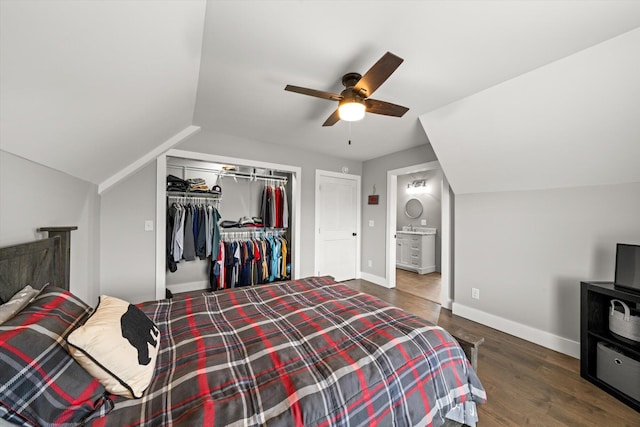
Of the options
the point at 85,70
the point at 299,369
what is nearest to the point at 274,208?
the point at 85,70

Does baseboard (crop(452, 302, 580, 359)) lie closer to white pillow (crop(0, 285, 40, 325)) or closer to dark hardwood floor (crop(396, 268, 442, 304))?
dark hardwood floor (crop(396, 268, 442, 304))

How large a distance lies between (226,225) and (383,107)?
9.58 ft

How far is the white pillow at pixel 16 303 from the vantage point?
877 millimetres

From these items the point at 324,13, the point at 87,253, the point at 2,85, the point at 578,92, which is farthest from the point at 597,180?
the point at 87,253

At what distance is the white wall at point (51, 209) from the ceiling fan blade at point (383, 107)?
2119 mm

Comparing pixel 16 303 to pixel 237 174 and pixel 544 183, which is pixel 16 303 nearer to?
pixel 237 174

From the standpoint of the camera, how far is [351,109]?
5.94 feet

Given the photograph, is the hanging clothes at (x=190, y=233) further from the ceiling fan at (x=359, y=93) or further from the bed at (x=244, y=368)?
the ceiling fan at (x=359, y=93)

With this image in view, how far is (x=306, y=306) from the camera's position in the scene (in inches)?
66.4

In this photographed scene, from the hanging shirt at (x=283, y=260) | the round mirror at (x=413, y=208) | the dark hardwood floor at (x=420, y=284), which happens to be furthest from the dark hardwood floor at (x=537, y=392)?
the round mirror at (x=413, y=208)

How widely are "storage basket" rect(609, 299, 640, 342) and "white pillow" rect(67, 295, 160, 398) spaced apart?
2951 millimetres

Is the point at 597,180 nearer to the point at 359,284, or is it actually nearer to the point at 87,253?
the point at 359,284

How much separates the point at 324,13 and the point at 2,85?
4.70 ft

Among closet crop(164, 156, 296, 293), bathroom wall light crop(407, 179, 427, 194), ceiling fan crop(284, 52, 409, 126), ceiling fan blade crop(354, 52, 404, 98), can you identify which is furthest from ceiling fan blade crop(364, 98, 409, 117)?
bathroom wall light crop(407, 179, 427, 194)
